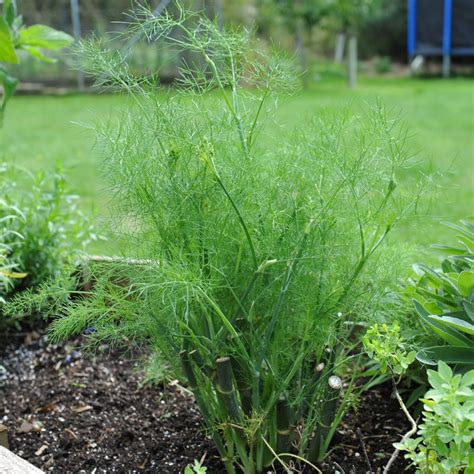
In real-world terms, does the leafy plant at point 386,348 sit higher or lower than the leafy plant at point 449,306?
higher

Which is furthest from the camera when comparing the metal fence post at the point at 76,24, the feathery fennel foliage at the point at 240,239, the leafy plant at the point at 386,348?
the metal fence post at the point at 76,24

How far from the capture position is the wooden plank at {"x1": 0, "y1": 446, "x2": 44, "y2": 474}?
5.45 ft

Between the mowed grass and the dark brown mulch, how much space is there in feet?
1.82

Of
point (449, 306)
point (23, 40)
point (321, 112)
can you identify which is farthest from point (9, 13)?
point (449, 306)

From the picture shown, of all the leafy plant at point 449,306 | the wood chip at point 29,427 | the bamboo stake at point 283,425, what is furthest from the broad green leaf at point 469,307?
the wood chip at point 29,427

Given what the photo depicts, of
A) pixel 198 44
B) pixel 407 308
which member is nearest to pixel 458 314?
pixel 407 308

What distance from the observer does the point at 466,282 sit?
1.92 m

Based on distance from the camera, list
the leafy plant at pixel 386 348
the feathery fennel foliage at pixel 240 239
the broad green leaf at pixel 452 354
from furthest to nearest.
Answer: the broad green leaf at pixel 452 354 → the feathery fennel foliage at pixel 240 239 → the leafy plant at pixel 386 348

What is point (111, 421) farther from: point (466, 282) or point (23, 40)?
point (23, 40)

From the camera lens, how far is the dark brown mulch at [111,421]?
2.09 meters

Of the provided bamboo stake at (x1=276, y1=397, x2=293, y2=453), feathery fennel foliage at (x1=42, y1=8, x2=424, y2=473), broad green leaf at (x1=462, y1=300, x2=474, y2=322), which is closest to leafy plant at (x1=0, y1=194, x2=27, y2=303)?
feathery fennel foliage at (x1=42, y1=8, x2=424, y2=473)

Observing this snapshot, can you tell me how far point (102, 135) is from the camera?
6.01 ft

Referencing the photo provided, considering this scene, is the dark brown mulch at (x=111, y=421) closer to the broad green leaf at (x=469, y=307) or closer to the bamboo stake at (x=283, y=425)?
the bamboo stake at (x=283, y=425)

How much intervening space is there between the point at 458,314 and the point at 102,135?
97 centimetres
